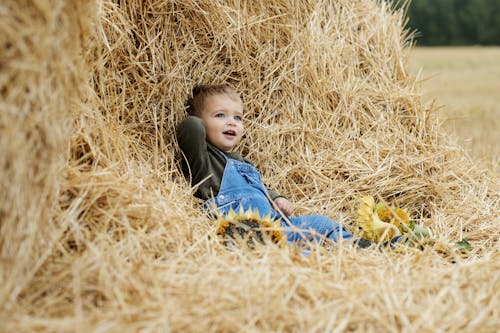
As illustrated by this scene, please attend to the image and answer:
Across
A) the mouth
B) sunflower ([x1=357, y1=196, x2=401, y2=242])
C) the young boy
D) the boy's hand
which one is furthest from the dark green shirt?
sunflower ([x1=357, y1=196, x2=401, y2=242])

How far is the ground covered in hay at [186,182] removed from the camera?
1.73 metres

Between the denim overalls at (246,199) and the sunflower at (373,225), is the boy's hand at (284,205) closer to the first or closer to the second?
the denim overalls at (246,199)

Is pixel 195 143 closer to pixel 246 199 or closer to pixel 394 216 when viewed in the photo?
pixel 246 199

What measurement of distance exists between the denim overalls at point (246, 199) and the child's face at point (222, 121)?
0.11m

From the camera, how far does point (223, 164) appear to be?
298cm

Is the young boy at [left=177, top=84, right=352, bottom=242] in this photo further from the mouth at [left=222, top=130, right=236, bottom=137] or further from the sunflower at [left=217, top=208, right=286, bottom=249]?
the sunflower at [left=217, top=208, right=286, bottom=249]

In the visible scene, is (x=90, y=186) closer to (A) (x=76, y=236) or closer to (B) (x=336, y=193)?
(A) (x=76, y=236)

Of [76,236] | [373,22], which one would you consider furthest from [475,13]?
[76,236]

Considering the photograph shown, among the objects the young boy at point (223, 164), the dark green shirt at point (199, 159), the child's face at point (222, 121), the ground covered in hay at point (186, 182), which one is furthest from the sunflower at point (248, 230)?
the child's face at point (222, 121)

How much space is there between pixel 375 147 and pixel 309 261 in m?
1.31

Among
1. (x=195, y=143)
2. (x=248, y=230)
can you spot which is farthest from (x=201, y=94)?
(x=248, y=230)

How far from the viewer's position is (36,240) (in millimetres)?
1863

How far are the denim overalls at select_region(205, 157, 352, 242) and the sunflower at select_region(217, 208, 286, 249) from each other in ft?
0.66

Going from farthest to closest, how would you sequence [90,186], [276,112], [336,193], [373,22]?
[373,22]
[276,112]
[336,193]
[90,186]
